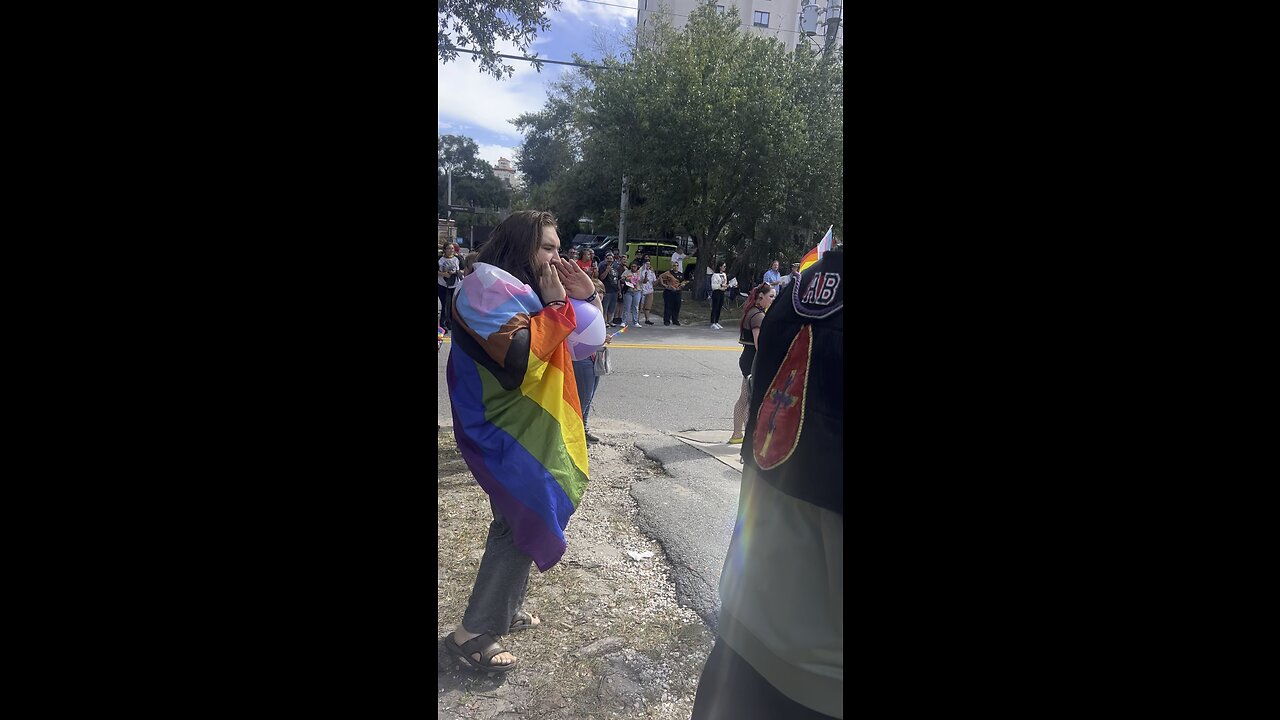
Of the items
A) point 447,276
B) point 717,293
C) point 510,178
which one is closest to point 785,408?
point 447,276

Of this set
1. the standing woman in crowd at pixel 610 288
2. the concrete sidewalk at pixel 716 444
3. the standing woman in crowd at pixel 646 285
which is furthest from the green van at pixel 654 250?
the concrete sidewalk at pixel 716 444

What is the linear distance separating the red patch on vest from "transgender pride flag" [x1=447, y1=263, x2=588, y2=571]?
98 centimetres

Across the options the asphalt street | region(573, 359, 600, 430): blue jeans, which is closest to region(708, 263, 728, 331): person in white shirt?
the asphalt street

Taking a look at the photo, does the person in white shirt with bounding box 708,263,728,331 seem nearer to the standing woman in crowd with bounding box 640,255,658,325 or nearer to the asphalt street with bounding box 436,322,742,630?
the standing woman in crowd with bounding box 640,255,658,325

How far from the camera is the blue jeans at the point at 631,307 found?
14.1 meters

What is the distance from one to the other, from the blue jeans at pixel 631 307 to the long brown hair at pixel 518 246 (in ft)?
37.0
